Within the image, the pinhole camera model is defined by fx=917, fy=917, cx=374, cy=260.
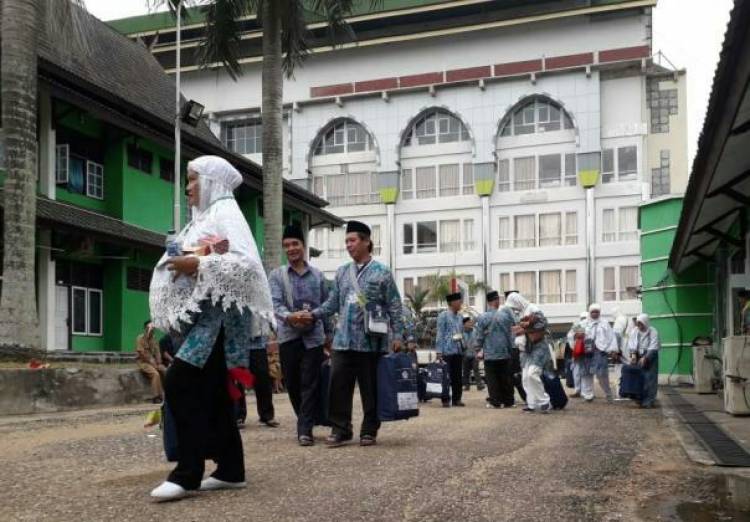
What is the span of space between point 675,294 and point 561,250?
32889 millimetres

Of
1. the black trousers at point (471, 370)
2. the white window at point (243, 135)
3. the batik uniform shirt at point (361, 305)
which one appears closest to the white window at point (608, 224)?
the white window at point (243, 135)

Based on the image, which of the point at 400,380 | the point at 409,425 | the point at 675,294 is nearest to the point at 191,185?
the point at 400,380

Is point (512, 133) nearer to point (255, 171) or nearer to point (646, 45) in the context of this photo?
point (646, 45)

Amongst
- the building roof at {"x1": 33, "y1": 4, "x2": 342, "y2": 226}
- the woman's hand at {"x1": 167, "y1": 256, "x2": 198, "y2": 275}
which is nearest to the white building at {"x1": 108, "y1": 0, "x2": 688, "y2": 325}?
the building roof at {"x1": 33, "y1": 4, "x2": 342, "y2": 226}

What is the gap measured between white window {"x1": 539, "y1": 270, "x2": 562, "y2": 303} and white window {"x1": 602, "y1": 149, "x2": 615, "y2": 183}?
642 centimetres

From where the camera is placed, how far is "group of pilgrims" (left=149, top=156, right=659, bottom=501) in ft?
17.5

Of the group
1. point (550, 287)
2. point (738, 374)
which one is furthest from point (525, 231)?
point (738, 374)

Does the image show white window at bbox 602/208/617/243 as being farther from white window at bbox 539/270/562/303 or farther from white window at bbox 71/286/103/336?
white window at bbox 71/286/103/336

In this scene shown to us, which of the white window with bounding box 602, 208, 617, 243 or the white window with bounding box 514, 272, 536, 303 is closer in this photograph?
the white window with bounding box 602, 208, 617, 243

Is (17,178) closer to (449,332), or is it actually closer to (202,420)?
(449,332)

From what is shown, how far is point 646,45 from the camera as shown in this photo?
184 ft

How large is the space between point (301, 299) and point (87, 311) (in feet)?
56.4

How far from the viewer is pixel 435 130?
59656 millimetres

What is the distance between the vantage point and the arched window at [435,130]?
59.2 meters
